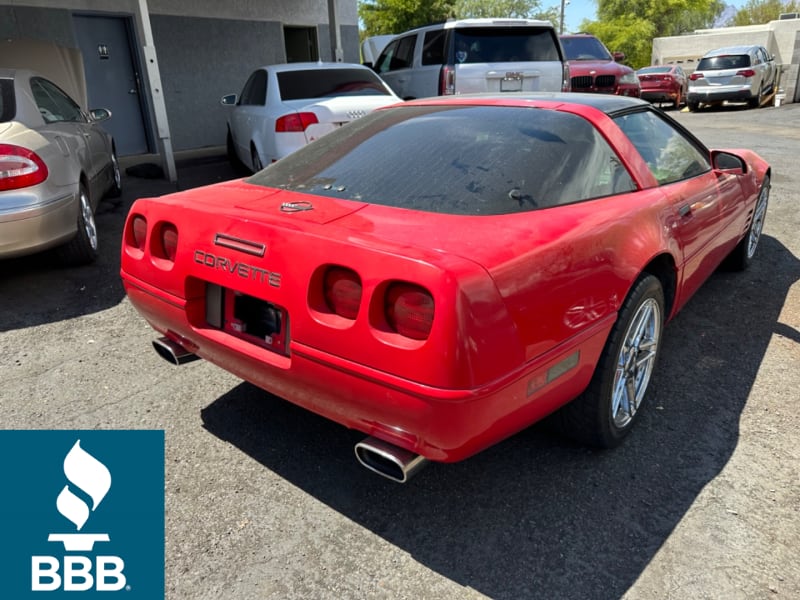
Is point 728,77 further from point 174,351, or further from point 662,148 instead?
point 174,351

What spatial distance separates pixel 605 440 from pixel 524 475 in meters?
0.37

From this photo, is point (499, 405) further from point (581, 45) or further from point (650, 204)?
point (581, 45)

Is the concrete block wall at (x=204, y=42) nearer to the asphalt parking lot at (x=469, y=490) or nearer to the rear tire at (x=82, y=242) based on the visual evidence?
the rear tire at (x=82, y=242)

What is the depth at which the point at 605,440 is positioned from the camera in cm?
259

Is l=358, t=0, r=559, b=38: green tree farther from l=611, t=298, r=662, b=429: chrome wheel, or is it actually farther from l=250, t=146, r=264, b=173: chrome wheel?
l=611, t=298, r=662, b=429: chrome wheel

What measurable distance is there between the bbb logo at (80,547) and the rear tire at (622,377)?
1.73 meters

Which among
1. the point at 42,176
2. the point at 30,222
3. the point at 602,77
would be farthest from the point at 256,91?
the point at 602,77

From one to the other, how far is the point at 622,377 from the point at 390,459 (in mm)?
1195

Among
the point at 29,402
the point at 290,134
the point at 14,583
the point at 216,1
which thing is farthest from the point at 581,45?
the point at 14,583

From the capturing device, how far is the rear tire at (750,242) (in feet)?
15.4

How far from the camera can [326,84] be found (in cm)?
749

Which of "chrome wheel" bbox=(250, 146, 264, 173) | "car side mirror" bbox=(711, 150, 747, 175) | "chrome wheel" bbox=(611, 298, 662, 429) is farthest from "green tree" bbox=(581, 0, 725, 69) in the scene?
"chrome wheel" bbox=(611, 298, 662, 429)

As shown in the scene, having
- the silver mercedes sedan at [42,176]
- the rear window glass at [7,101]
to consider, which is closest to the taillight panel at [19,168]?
the silver mercedes sedan at [42,176]

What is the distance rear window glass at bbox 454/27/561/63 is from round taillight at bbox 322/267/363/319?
6.95 m
